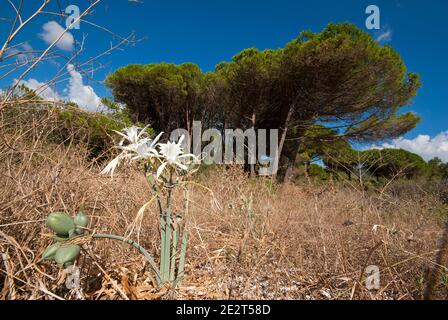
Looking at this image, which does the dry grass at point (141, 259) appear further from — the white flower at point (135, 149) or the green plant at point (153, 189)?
the white flower at point (135, 149)

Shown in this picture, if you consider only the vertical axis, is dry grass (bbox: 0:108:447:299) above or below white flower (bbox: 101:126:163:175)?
below

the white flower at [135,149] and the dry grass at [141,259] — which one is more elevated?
the white flower at [135,149]

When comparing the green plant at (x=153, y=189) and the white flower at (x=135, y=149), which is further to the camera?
the white flower at (x=135, y=149)

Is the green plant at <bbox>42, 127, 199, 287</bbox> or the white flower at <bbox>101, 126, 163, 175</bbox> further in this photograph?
the white flower at <bbox>101, 126, 163, 175</bbox>

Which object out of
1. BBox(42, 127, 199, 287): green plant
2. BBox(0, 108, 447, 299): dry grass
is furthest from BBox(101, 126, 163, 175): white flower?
BBox(0, 108, 447, 299): dry grass

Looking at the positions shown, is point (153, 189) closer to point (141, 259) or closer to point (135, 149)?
point (135, 149)

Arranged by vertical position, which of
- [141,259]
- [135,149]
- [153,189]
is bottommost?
[141,259]

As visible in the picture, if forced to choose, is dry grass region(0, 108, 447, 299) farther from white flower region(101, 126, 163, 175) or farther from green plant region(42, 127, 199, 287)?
white flower region(101, 126, 163, 175)

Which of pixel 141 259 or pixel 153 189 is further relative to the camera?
pixel 141 259

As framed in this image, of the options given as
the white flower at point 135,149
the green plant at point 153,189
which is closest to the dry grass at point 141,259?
the green plant at point 153,189

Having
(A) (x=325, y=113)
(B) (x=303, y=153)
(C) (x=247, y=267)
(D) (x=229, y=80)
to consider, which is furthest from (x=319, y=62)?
(C) (x=247, y=267)

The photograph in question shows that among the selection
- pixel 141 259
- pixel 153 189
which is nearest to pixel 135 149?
pixel 153 189

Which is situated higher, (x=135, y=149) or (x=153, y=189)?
(x=135, y=149)

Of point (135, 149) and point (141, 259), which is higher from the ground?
point (135, 149)
